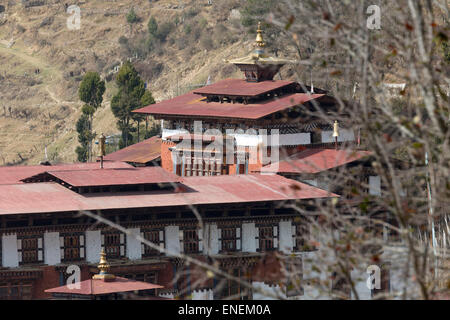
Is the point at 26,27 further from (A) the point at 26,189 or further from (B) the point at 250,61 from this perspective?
(A) the point at 26,189

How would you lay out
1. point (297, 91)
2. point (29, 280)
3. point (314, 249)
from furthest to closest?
point (297, 91), point (314, 249), point (29, 280)

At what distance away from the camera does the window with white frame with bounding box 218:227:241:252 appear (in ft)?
158

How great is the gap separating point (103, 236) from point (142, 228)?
1.58 m

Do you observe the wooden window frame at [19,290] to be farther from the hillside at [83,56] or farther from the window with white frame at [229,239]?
the hillside at [83,56]

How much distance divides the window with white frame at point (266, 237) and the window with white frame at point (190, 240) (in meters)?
2.56

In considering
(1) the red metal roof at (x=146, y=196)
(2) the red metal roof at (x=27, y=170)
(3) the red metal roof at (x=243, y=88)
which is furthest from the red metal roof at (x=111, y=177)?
(3) the red metal roof at (x=243, y=88)

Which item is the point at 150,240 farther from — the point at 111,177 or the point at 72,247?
the point at 111,177

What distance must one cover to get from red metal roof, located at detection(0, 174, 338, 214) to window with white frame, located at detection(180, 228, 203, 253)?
1.33 meters

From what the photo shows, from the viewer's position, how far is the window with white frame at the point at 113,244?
151ft

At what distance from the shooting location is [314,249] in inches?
1922

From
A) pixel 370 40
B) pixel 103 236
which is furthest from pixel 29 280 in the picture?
pixel 370 40

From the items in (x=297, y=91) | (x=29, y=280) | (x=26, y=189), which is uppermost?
(x=297, y=91)

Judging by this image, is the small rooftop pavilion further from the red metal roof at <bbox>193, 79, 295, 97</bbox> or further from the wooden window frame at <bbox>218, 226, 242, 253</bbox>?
the red metal roof at <bbox>193, 79, 295, 97</bbox>

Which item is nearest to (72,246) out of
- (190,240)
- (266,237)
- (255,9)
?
(190,240)
